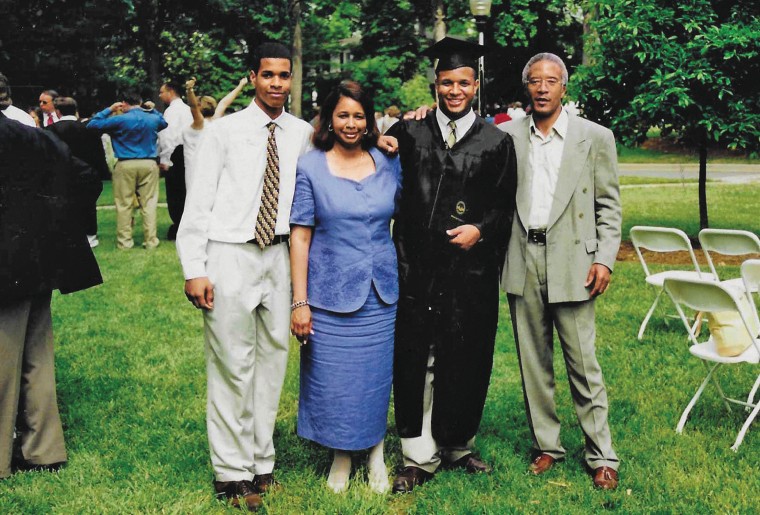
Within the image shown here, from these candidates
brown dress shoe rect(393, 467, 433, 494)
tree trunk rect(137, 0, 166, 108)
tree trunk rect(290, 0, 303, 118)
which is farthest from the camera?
tree trunk rect(137, 0, 166, 108)

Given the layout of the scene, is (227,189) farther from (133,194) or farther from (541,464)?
(133,194)

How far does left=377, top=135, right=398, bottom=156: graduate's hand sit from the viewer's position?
165 inches

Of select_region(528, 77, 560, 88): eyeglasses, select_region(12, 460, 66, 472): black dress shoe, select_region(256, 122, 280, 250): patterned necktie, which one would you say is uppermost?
select_region(528, 77, 560, 88): eyeglasses

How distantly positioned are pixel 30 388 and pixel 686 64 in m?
8.75

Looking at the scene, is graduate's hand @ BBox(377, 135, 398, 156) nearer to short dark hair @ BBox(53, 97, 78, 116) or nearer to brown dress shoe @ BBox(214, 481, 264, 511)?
brown dress shoe @ BBox(214, 481, 264, 511)

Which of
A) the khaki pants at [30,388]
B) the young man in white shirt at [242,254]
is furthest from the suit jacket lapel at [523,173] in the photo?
the khaki pants at [30,388]

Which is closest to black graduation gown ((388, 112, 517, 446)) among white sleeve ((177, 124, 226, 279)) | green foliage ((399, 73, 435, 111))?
white sleeve ((177, 124, 226, 279))

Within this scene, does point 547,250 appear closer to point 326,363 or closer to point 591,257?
point 591,257

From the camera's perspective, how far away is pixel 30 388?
4.57 m

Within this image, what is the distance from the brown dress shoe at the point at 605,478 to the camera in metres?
4.34

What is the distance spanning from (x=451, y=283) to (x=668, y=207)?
43.5 ft

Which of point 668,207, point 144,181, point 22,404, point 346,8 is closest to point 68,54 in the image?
point 346,8

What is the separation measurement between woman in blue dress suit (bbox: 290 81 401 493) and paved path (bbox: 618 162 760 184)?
19.9 m

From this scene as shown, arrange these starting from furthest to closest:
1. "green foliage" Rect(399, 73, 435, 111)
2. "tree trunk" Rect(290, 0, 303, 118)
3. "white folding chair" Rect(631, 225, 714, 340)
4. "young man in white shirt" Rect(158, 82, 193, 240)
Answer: "green foliage" Rect(399, 73, 435, 111) < "tree trunk" Rect(290, 0, 303, 118) < "young man in white shirt" Rect(158, 82, 193, 240) < "white folding chair" Rect(631, 225, 714, 340)
